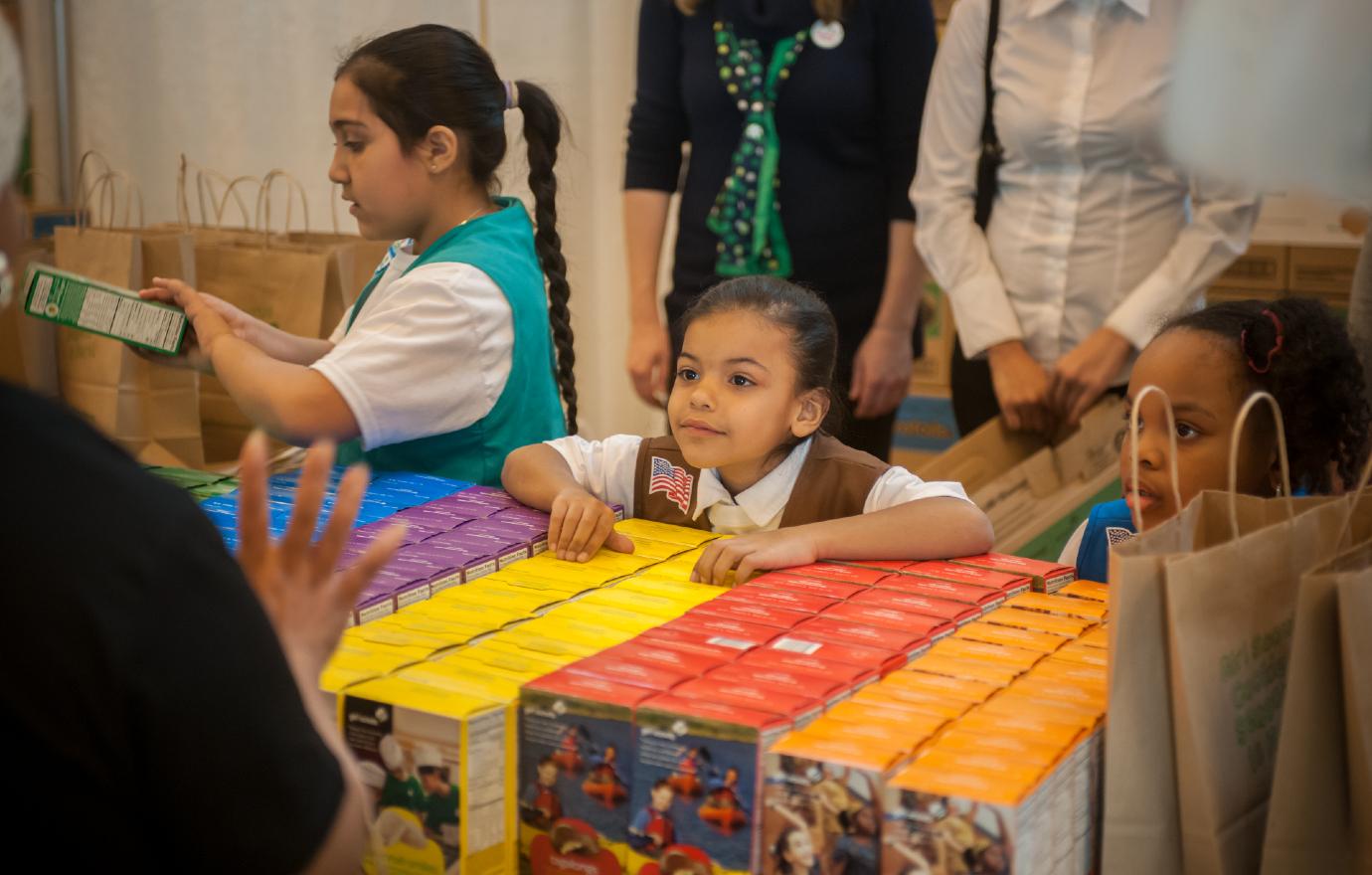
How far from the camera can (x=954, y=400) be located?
309 centimetres

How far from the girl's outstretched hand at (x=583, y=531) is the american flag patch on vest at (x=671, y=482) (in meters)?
0.29

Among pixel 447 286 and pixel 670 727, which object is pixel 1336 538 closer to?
pixel 670 727

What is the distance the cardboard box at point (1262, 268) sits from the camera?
4449 mm

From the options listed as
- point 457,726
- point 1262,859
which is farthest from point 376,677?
point 1262,859

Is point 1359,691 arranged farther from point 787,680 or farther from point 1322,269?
point 1322,269

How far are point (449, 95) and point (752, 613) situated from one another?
1.25 meters

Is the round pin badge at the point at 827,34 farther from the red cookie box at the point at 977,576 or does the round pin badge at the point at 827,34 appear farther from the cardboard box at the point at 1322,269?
the cardboard box at the point at 1322,269

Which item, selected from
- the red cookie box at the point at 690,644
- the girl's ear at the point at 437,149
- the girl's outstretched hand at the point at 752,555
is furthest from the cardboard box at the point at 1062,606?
the girl's ear at the point at 437,149

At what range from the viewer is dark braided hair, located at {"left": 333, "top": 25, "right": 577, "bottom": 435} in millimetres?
2346

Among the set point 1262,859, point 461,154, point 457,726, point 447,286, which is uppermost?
point 461,154

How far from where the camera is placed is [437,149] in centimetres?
239

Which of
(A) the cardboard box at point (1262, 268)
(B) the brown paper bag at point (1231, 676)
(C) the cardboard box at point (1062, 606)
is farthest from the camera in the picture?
Result: (A) the cardboard box at point (1262, 268)

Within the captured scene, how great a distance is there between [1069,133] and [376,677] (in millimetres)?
1901

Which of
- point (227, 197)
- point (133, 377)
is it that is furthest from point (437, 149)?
point (227, 197)
